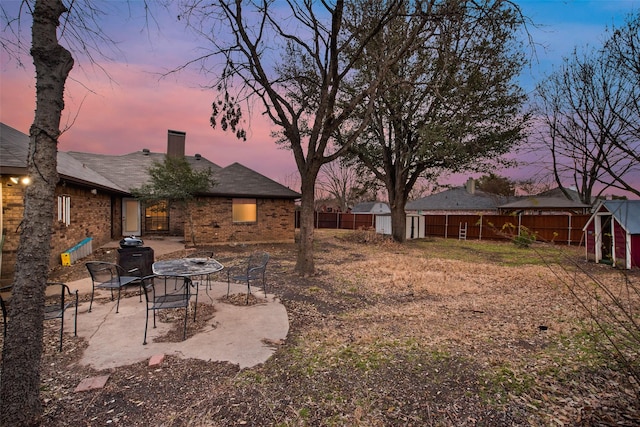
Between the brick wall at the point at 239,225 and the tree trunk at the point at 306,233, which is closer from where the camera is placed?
the tree trunk at the point at 306,233

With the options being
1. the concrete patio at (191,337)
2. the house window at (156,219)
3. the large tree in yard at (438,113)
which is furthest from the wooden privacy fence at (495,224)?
the house window at (156,219)

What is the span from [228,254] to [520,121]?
13.5 meters

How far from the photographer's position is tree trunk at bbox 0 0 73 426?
211cm

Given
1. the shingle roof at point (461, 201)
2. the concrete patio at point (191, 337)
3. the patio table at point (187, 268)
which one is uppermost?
the shingle roof at point (461, 201)

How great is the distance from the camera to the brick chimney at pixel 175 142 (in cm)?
1898

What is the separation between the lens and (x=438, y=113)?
1359cm

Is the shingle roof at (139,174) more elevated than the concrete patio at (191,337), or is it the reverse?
the shingle roof at (139,174)

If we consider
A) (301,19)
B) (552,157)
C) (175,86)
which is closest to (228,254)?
(175,86)

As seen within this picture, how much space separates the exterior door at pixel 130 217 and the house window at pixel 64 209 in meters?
6.67

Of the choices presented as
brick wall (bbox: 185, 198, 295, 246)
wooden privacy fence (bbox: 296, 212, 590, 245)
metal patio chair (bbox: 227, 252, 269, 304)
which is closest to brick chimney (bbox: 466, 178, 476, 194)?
Result: wooden privacy fence (bbox: 296, 212, 590, 245)

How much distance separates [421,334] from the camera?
4113 mm

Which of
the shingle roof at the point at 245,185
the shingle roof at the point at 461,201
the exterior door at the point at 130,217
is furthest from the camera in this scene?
the shingle roof at the point at 461,201

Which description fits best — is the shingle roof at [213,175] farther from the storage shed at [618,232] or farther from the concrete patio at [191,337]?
the storage shed at [618,232]

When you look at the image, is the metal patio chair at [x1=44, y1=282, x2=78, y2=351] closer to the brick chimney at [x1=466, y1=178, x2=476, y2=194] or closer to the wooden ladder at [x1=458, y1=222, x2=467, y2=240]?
the wooden ladder at [x1=458, y1=222, x2=467, y2=240]
